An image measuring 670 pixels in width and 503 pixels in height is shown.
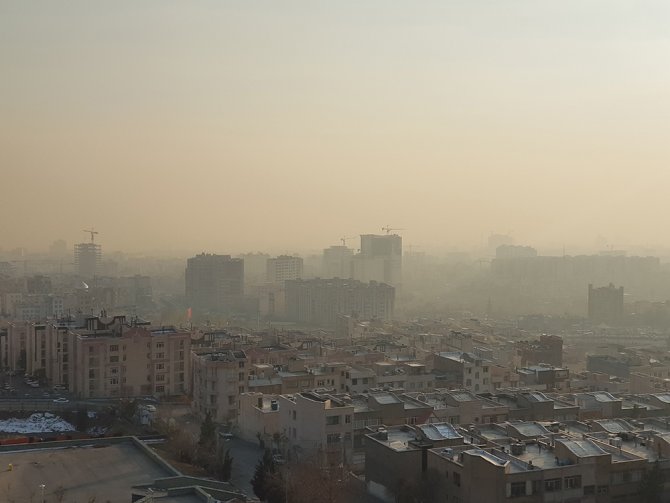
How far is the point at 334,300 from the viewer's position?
2552 cm

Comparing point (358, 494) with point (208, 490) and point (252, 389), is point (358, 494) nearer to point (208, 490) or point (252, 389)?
point (208, 490)

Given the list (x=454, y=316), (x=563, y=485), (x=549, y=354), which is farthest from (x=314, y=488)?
(x=454, y=316)

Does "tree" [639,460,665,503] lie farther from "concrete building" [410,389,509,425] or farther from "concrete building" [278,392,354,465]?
"concrete building" [278,392,354,465]

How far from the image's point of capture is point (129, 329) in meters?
11.3

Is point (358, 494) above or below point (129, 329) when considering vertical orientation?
below

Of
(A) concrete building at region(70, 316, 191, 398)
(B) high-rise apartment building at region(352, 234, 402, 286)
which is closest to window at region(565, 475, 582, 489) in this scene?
(A) concrete building at region(70, 316, 191, 398)

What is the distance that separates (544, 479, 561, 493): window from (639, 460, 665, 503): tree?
25.1 inches

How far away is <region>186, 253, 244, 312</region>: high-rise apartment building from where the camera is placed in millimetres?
30719

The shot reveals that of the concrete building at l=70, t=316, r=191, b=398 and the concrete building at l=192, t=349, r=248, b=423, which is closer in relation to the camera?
the concrete building at l=192, t=349, r=248, b=423

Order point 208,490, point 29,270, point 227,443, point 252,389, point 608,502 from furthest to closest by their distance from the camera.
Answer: point 29,270 → point 252,389 → point 227,443 → point 608,502 → point 208,490

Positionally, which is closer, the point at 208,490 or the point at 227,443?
the point at 208,490

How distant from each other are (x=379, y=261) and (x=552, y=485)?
1408 inches

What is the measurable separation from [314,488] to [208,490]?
82 centimetres

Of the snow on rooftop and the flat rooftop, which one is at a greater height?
the flat rooftop
